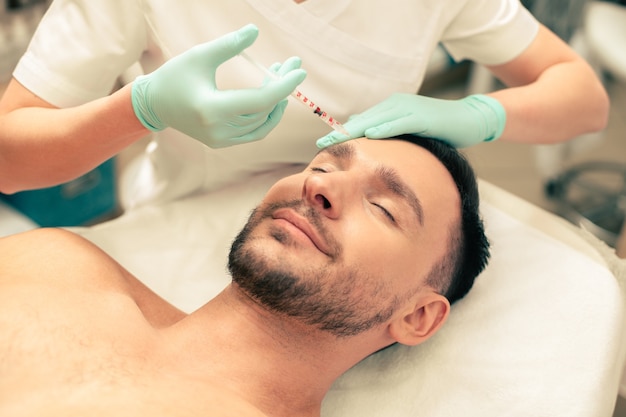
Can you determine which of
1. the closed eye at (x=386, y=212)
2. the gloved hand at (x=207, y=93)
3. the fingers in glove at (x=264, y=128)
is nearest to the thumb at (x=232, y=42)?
the gloved hand at (x=207, y=93)

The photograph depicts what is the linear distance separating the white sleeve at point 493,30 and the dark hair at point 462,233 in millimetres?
300

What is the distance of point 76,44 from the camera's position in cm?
118

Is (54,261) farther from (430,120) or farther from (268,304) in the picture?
(430,120)

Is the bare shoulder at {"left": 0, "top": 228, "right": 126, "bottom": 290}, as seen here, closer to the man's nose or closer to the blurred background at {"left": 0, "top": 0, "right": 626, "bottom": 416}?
the man's nose

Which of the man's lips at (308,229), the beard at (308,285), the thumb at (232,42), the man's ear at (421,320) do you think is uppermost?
the thumb at (232,42)

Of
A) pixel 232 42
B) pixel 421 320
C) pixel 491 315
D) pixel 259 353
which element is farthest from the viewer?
pixel 491 315

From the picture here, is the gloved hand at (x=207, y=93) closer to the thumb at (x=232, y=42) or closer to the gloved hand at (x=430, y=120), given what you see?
the thumb at (x=232, y=42)

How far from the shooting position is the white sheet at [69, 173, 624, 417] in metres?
1.23

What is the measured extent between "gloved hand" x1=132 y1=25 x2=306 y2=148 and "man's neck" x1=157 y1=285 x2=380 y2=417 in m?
0.32

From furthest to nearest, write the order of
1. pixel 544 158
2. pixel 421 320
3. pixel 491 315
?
pixel 544 158, pixel 491 315, pixel 421 320

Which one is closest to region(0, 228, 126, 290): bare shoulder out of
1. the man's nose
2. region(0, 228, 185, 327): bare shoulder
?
region(0, 228, 185, 327): bare shoulder

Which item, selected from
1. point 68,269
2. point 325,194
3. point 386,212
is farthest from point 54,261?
point 386,212

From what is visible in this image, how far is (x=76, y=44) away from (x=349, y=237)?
63 centimetres

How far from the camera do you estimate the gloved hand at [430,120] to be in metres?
1.26
